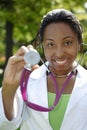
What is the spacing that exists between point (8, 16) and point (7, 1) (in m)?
0.48

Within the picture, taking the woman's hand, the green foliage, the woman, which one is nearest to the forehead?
the woman

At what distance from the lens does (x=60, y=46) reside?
209cm

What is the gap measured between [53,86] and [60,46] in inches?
9.9

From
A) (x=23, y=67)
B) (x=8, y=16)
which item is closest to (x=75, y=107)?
(x=23, y=67)

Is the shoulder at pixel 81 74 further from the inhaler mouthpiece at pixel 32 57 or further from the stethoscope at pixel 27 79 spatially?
the inhaler mouthpiece at pixel 32 57

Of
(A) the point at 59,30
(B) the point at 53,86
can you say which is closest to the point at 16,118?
(B) the point at 53,86

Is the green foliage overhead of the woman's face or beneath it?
beneath

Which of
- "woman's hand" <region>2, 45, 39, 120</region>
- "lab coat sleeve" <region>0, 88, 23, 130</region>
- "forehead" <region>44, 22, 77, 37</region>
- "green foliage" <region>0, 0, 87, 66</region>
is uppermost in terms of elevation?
"forehead" <region>44, 22, 77, 37</region>

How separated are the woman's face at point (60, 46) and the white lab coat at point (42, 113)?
0.12m

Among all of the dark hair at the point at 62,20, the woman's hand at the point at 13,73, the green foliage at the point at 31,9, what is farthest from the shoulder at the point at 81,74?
the green foliage at the point at 31,9

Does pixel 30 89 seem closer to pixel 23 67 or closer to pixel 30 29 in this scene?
pixel 23 67

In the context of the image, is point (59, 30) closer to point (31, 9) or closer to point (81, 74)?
point (81, 74)

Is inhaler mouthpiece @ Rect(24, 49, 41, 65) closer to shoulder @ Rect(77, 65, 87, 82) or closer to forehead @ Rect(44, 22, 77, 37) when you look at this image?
forehead @ Rect(44, 22, 77, 37)

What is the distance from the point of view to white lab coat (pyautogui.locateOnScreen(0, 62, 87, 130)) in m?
2.10
